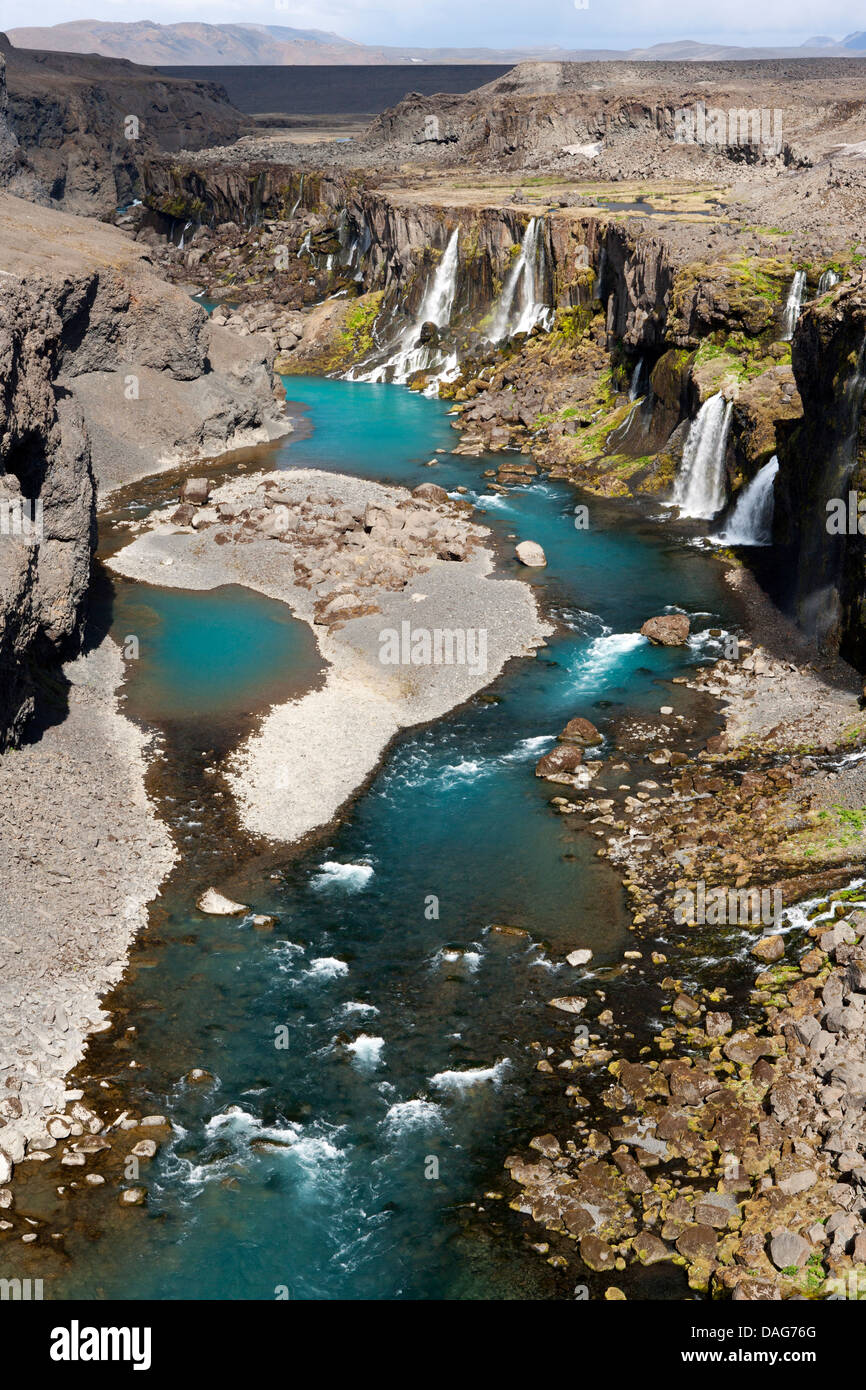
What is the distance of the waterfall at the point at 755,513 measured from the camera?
55.8 meters

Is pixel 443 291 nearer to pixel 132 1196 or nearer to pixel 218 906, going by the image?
pixel 218 906

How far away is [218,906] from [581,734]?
48.8ft

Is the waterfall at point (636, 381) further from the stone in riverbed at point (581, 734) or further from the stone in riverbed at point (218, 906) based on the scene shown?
the stone in riverbed at point (218, 906)

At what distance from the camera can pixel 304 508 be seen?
61719 millimetres

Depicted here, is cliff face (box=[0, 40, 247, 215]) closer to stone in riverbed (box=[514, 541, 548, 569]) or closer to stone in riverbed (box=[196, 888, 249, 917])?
stone in riverbed (box=[514, 541, 548, 569])

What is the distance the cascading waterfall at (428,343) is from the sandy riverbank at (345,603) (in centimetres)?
2873

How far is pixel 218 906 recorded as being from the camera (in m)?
32.4

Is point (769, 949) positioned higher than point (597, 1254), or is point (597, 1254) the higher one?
point (769, 949)

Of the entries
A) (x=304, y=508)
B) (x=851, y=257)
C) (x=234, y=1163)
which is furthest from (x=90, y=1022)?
(x=851, y=257)

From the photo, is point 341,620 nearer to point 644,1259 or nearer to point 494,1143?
point 494,1143

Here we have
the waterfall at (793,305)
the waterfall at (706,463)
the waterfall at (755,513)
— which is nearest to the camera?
the waterfall at (755,513)

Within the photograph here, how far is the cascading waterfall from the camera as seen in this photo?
308 ft

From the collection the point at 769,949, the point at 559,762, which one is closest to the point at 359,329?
the point at 559,762

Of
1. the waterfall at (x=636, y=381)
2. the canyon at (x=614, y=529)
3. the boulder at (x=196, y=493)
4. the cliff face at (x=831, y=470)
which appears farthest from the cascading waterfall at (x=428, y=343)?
the cliff face at (x=831, y=470)
